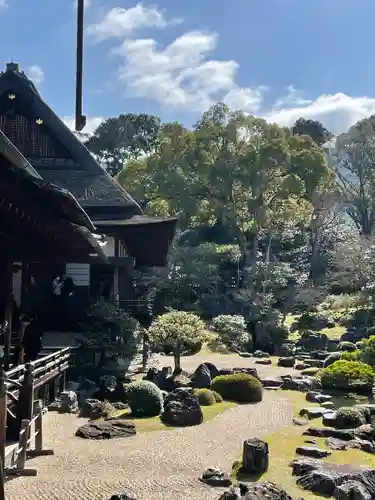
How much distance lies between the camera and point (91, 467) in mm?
9227

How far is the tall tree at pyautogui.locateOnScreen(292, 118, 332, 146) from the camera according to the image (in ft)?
180

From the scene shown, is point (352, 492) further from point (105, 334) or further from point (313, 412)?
point (105, 334)

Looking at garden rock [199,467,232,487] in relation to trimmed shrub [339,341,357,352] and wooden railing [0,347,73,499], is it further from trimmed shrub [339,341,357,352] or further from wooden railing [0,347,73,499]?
trimmed shrub [339,341,357,352]

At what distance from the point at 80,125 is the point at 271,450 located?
6.64 meters

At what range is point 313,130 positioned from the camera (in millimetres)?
55250

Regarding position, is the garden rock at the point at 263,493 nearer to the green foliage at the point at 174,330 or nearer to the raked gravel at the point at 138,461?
the raked gravel at the point at 138,461

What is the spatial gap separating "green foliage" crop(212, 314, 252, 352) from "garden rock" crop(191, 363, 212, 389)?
10559 millimetres

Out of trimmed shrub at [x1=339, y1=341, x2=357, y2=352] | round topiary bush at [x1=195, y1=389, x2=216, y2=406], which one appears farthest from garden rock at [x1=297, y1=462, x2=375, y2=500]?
trimmed shrub at [x1=339, y1=341, x2=357, y2=352]

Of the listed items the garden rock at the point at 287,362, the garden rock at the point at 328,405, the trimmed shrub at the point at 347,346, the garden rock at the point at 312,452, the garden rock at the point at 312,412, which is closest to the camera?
the garden rock at the point at 312,452

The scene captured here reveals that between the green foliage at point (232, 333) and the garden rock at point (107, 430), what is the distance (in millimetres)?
16819

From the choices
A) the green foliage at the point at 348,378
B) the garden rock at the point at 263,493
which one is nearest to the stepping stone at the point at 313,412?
the green foliage at the point at 348,378

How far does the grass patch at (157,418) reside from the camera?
12469mm

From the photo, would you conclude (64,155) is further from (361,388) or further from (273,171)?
(273,171)

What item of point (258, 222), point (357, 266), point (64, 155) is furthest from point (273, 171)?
point (64, 155)
